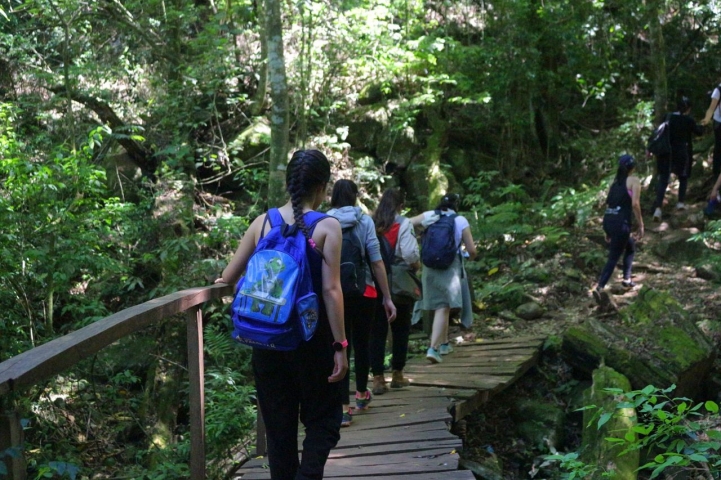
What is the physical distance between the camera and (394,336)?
6.55m

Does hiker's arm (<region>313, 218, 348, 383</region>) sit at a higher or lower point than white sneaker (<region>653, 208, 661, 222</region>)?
higher

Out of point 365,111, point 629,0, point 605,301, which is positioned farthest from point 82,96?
point 629,0

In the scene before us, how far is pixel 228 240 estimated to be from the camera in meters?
10.3

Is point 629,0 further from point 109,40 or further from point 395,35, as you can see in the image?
point 109,40

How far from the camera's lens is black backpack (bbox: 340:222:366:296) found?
16.0 feet

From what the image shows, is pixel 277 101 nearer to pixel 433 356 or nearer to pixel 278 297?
pixel 433 356

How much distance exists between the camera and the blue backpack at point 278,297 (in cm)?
314

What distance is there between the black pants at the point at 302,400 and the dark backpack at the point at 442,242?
3.79 meters

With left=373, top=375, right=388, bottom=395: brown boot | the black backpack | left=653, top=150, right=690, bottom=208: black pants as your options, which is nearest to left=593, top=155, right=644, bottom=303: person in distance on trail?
left=653, top=150, right=690, bottom=208: black pants

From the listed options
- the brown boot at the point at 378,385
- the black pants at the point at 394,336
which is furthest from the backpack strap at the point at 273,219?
the brown boot at the point at 378,385

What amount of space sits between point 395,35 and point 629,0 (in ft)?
15.3

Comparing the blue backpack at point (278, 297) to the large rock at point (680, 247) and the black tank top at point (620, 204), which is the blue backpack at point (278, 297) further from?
the large rock at point (680, 247)

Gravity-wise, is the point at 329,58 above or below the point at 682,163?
above

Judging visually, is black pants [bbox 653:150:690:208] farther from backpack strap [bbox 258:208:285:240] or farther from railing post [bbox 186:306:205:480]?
backpack strap [bbox 258:208:285:240]
